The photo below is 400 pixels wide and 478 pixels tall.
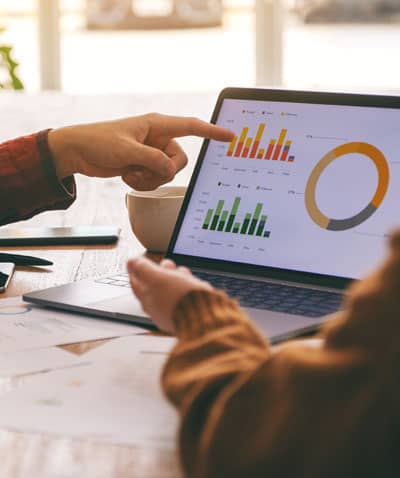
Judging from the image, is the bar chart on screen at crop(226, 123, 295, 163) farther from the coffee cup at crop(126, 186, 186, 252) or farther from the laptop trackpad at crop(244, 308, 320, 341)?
the laptop trackpad at crop(244, 308, 320, 341)

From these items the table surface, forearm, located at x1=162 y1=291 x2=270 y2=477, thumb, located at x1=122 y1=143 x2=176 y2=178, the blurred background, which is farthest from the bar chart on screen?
the blurred background

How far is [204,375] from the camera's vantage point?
Answer: 612 mm

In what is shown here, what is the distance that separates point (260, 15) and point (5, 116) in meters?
1.95

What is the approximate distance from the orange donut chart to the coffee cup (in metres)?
0.27

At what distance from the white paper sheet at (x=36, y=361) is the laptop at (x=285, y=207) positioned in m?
0.11

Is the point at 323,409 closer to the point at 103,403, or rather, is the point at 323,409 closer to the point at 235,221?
the point at 103,403

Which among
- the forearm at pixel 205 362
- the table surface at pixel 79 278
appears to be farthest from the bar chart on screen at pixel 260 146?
the forearm at pixel 205 362

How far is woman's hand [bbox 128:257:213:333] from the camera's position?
0.70 m

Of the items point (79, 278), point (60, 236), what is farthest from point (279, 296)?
point (60, 236)

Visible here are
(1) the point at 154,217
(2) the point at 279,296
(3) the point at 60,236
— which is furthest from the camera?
(3) the point at 60,236

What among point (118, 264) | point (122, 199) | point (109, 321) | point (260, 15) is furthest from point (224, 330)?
point (260, 15)

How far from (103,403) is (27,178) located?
2.11ft

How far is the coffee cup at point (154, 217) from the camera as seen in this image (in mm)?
1271

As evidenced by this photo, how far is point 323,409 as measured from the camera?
20.0 inches
